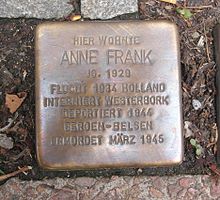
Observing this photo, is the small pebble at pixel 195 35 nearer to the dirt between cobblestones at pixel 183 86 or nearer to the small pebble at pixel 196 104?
the dirt between cobblestones at pixel 183 86

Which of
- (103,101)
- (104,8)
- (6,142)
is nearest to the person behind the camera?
(103,101)

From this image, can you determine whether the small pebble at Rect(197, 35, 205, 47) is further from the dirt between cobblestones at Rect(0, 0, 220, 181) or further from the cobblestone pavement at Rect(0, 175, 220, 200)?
the cobblestone pavement at Rect(0, 175, 220, 200)

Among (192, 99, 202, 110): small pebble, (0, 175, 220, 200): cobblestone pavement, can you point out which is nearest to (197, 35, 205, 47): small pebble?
(192, 99, 202, 110): small pebble

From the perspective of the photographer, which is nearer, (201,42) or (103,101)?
(103,101)

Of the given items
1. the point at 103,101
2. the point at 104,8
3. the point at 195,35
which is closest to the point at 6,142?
the point at 103,101

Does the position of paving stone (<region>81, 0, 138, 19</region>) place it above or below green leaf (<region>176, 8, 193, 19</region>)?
above

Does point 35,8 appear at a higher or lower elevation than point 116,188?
higher

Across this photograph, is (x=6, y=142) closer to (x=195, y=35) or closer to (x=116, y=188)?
(x=116, y=188)
